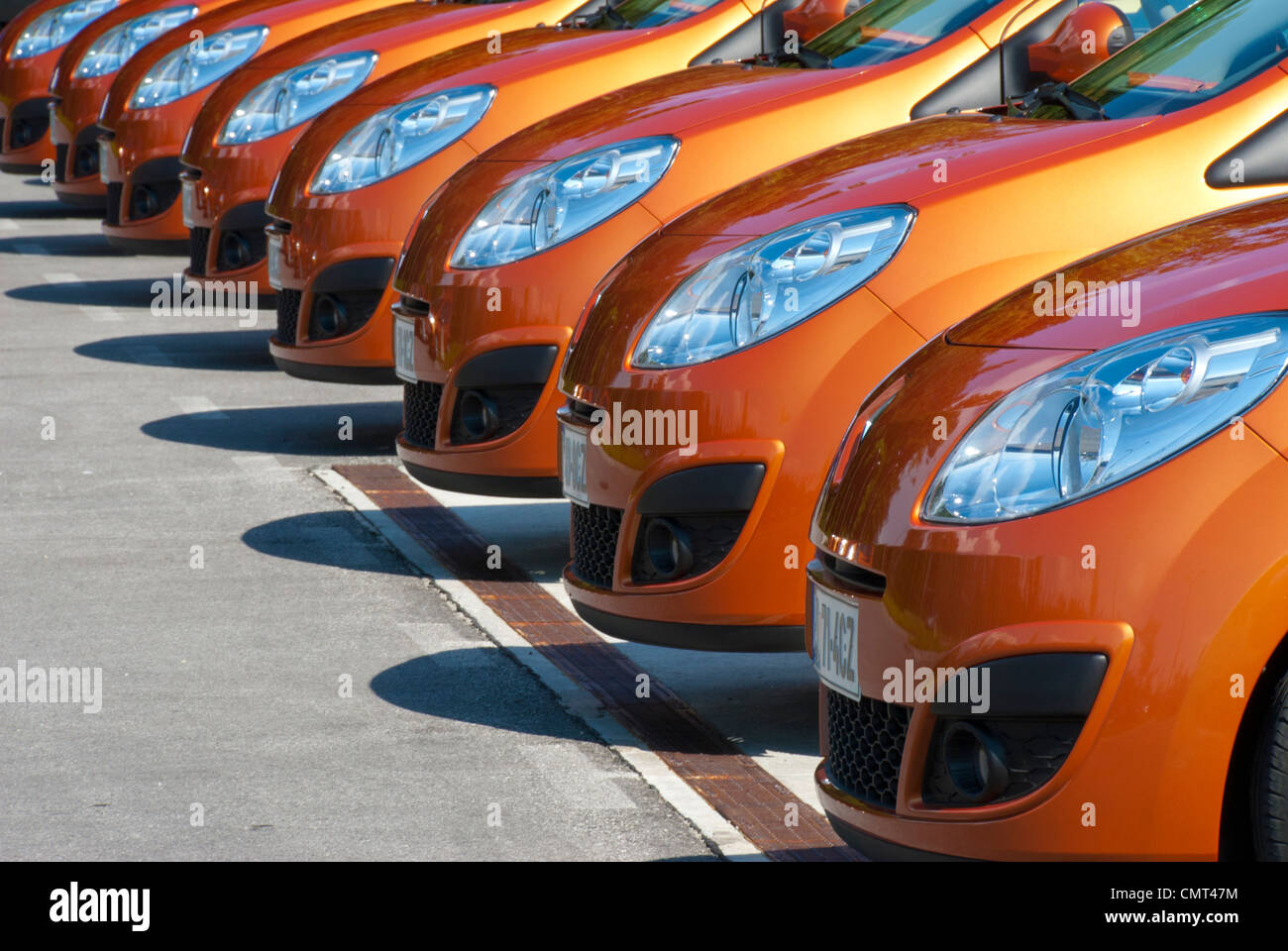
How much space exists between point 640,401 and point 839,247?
560 mm

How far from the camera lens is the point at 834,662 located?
11.4 feet

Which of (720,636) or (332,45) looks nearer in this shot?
(720,636)

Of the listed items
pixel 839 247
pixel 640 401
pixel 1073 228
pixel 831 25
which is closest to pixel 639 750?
pixel 640 401

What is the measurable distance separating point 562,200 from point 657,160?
0.32 m

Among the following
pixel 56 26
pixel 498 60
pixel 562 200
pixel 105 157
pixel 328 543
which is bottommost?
pixel 328 543

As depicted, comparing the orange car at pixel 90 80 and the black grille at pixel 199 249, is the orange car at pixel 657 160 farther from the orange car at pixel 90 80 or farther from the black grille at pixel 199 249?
the orange car at pixel 90 80

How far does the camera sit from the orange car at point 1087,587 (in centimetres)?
297

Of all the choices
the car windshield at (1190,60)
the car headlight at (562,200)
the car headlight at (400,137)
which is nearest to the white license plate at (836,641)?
the car windshield at (1190,60)

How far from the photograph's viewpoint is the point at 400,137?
7.42 meters

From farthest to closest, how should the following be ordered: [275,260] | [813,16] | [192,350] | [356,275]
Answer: [192,350]
[275,260]
[356,275]
[813,16]

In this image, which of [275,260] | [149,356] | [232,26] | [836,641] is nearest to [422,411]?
[275,260]

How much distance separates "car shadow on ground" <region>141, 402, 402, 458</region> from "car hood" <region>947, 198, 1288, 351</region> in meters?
4.49

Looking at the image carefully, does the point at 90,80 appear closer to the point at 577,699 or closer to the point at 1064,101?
the point at 577,699

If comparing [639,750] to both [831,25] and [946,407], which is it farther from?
[831,25]
